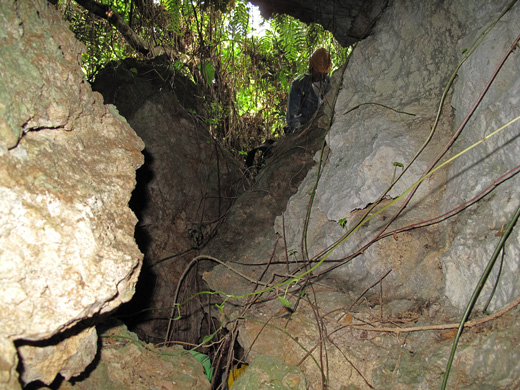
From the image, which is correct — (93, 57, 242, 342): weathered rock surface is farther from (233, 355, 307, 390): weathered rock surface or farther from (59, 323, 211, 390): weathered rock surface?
(233, 355, 307, 390): weathered rock surface

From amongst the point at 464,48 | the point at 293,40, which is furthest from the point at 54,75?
the point at 293,40

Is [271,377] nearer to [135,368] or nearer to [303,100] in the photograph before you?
[135,368]

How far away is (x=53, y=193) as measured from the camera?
4.50ft

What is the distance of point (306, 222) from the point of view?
2.88 meters

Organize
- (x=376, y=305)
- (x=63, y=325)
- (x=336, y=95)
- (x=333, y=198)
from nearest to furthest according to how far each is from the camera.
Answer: (x=63, y=325) < (x=376, y=305) < (x=333, y=198) < (x=336, y=95)

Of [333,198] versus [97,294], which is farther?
[333,198]

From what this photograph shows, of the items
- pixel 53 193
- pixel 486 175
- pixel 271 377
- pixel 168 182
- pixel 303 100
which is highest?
pixel 303 100

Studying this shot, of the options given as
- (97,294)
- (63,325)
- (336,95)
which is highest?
(336,95)

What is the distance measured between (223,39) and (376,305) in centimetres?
366

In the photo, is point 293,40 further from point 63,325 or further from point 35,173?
point 63,325

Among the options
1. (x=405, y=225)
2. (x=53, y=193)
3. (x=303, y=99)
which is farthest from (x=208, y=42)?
(x=53, y=193)

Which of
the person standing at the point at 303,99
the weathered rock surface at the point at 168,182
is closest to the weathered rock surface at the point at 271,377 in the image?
the weathered rock surface at the point at 168,182

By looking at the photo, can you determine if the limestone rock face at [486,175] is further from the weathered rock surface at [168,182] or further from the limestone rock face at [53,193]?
the weathered rock surface at [168,182]

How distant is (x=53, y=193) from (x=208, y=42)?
357 cm
